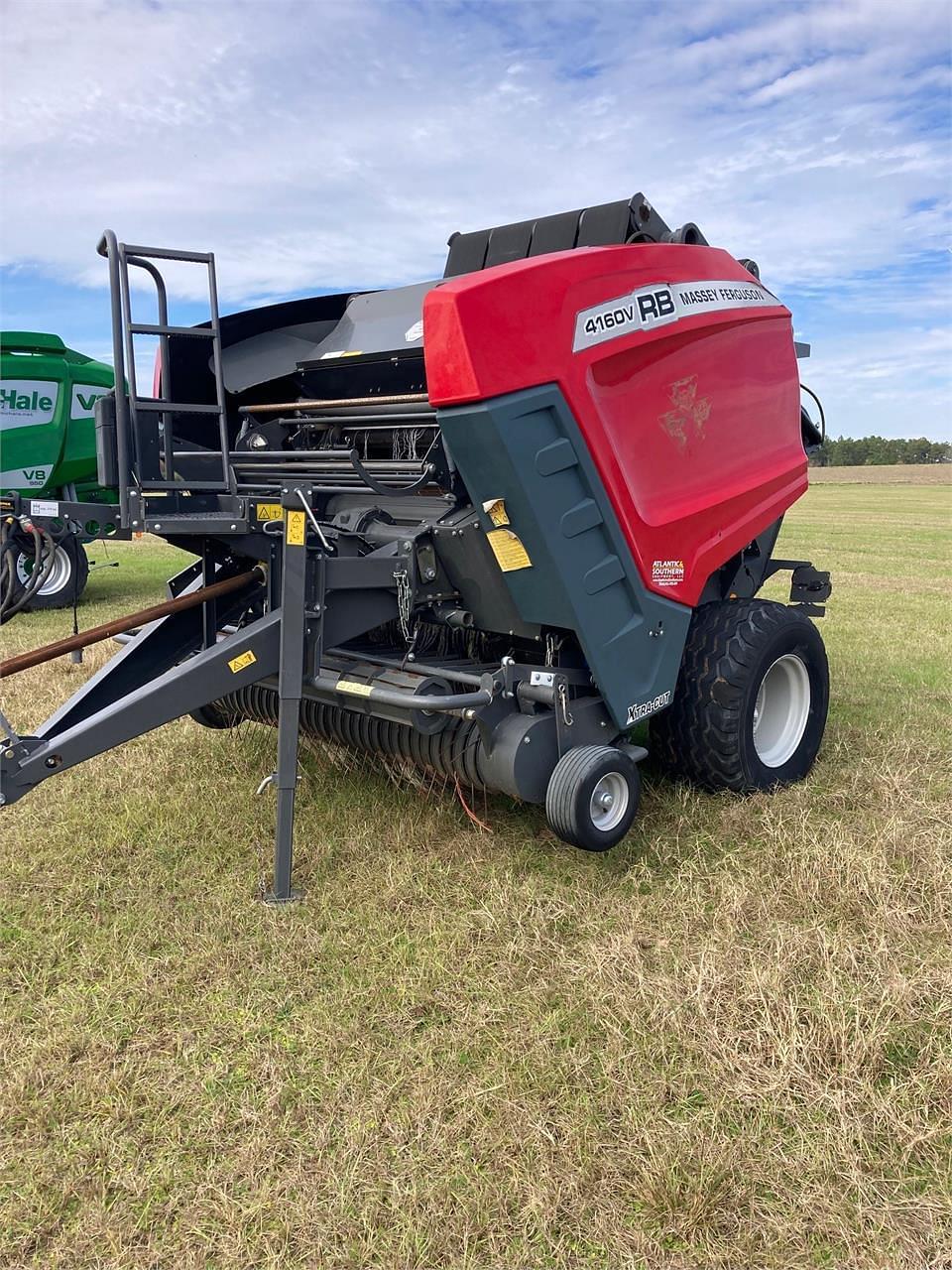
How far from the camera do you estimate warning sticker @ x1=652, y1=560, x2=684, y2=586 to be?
356 cm

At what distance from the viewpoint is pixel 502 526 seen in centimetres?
321

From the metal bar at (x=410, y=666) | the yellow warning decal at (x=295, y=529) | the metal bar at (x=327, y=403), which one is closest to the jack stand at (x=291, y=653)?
the yellow warning decal at (x=295, y=529)

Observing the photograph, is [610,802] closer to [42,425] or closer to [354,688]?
[354,688]

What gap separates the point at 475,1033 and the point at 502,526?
149 cm

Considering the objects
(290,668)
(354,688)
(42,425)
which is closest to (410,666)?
(354,688)

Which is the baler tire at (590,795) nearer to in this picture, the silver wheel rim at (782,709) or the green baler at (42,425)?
the silver wheel rim at (782,709)

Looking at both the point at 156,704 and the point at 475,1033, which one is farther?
the point at 156,704

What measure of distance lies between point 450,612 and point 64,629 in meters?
5.82

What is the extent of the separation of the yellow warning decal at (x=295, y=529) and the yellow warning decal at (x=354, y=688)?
47 cm

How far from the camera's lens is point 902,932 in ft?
9.89

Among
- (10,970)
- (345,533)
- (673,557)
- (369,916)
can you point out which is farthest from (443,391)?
(10,970)

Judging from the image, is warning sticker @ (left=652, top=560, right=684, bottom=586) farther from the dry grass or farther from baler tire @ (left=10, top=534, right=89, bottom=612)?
the dry grass

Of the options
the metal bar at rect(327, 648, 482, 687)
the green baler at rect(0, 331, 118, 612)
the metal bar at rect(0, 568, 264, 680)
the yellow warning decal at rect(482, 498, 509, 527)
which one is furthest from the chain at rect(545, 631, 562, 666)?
the green baler at rect(0, 331, 118, 612)

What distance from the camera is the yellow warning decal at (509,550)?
127 inches
